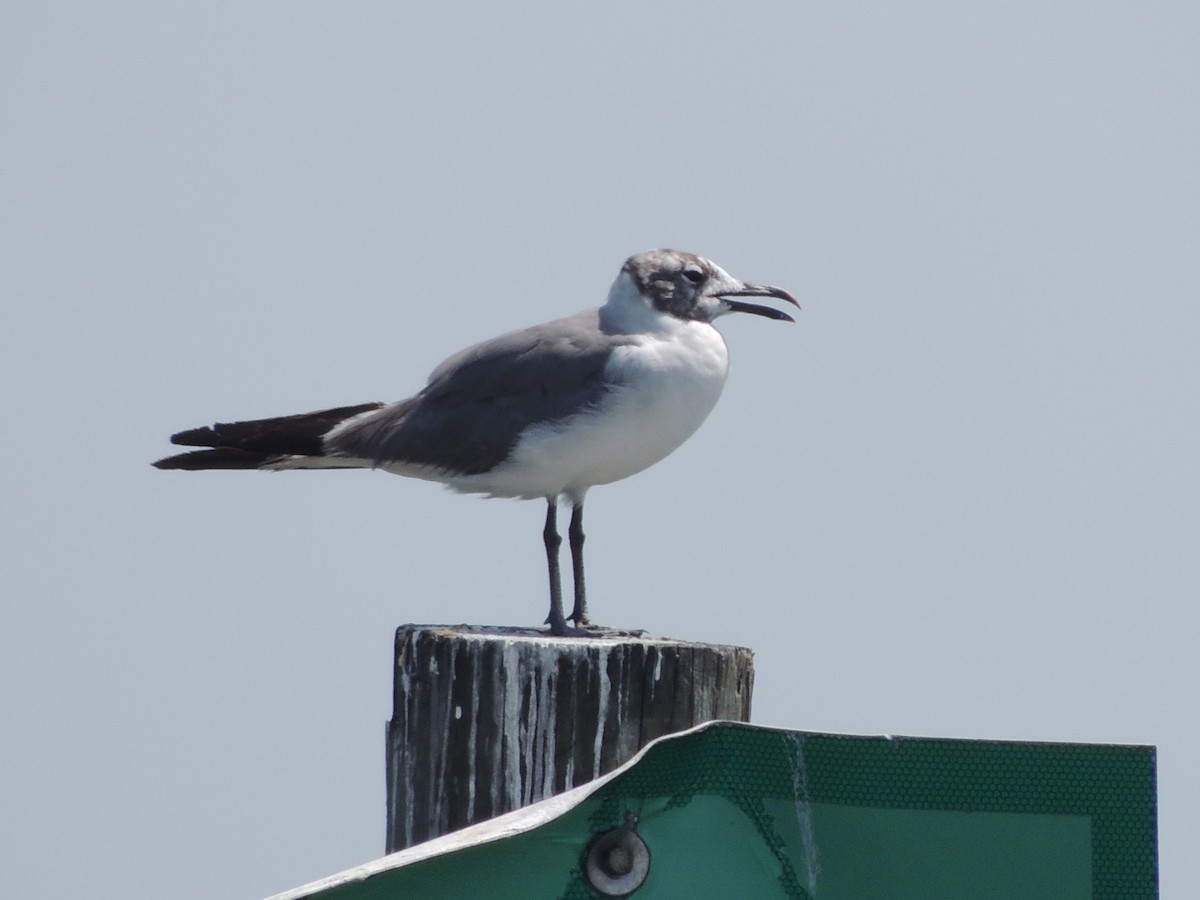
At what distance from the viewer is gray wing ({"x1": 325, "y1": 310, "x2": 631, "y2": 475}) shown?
606 centimetres

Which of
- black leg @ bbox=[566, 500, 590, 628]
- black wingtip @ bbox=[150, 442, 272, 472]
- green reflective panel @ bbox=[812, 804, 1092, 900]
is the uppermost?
black wingtip @ bbox=[150, 442, 272, 472]

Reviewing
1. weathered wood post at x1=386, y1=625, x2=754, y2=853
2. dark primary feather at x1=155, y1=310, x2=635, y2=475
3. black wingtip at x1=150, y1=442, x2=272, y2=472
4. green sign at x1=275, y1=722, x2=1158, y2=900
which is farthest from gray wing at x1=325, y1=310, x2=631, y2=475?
green sign at x1=275, y1=722, x2=1158, y2=900

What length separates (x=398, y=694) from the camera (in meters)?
4.34

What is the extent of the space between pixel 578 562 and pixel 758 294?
53.5 inches

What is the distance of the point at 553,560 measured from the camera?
6281 millimetres

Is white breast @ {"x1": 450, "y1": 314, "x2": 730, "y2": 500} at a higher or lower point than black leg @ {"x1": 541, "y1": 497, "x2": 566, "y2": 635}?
higher

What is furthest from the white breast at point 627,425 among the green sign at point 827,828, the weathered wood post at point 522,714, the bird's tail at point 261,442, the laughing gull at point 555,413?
the green sign at point 827,828

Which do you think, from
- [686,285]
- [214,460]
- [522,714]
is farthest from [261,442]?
[522,714]

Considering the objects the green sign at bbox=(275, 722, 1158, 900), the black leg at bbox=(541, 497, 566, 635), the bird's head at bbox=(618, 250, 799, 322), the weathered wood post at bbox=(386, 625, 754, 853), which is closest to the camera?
the green sign at bbox=(275, 722, 1158, 900)

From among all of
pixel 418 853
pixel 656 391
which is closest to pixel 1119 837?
pixel 418 853

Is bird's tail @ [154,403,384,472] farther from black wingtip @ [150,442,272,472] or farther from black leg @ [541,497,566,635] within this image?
black leg @ [541,497,566,635]

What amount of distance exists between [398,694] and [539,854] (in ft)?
5.41

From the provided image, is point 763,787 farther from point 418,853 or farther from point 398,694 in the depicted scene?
point 398,694

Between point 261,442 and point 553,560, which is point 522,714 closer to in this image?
point 553,560
